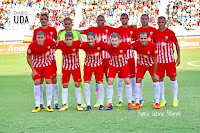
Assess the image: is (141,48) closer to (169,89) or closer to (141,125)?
(141,125)

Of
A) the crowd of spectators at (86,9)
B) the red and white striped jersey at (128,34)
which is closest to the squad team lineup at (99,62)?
the red and white striped jersey at (128,34)

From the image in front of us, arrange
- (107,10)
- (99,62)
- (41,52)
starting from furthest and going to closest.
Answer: (107,10)
(99,62)
(41,52)

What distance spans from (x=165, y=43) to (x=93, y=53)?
5.82 feet

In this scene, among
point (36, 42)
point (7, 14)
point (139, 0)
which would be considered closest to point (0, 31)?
point (7, 14)

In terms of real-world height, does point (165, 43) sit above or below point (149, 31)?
below

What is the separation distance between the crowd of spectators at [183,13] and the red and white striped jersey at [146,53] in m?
28.3

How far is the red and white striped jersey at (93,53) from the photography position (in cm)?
938

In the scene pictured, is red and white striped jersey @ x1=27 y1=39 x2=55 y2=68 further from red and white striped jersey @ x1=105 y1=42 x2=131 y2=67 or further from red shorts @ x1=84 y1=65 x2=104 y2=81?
red and white striped jersey @ x1=105 y1=42 x2=131 y2=67

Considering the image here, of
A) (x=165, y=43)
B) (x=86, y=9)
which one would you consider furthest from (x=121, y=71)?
(x=86, y=9)

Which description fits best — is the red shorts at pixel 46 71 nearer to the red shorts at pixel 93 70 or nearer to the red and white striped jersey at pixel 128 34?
the red shorts at pixel 93 70

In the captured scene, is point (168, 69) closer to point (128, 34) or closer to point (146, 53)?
point (146, 53)

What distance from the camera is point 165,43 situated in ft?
32.5

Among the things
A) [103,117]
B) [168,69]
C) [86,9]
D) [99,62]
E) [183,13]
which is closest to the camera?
[103,117]

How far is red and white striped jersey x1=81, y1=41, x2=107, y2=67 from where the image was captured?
9383 mm
